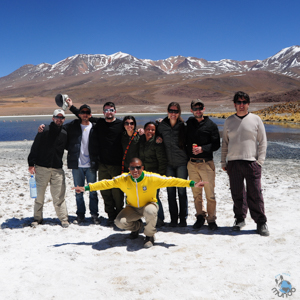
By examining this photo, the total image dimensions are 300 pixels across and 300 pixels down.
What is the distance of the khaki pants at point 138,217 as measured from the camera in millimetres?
3797

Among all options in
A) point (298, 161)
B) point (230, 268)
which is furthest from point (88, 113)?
point (298, 161)

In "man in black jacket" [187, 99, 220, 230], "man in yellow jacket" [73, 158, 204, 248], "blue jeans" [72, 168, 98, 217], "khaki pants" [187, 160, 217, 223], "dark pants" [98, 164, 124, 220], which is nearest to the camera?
"man in yellow jacket" [73, 158, 204, 248]

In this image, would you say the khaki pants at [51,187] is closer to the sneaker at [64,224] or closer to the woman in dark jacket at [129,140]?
the sneaker at [64,224]

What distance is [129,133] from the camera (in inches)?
169

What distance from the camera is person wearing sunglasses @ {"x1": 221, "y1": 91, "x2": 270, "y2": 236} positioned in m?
3.88

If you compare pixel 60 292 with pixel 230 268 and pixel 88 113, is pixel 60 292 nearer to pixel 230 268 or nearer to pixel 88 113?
pixel 230 268

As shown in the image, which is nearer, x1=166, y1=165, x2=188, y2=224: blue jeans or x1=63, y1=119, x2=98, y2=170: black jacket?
x1=166, y1=165, x2=188, y2=224: blue jeans

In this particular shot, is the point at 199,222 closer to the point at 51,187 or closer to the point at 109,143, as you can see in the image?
the point at 109,143

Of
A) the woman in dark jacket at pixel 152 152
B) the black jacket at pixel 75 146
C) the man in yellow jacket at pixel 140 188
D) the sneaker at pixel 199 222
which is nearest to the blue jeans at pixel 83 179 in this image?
the black jacket at pixel 75 146

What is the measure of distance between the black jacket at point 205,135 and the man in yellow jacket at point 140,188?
558 millimetres

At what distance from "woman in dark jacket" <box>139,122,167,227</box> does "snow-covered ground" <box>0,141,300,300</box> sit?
101cm

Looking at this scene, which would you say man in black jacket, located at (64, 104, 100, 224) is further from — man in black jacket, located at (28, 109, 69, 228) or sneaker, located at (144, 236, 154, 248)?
sneaker, located at (144, 236, 154, 248)

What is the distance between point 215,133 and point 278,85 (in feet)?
561

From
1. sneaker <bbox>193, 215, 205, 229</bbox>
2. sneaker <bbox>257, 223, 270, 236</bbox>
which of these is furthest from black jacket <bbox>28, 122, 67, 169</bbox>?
sneaker <bbox>257, 223, 270, 236</bbox>
